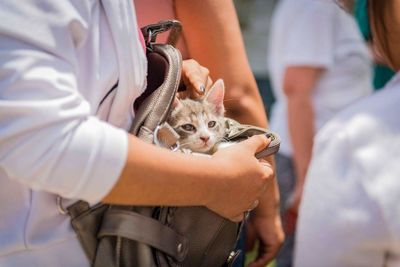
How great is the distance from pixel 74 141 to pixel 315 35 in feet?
6.22

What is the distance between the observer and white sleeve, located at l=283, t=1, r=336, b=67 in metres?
2.51

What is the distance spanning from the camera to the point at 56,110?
77 cm

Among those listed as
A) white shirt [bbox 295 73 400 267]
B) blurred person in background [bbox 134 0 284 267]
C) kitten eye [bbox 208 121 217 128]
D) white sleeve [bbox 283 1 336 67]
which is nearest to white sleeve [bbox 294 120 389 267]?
white shirt [bbox 295 73 400 267]

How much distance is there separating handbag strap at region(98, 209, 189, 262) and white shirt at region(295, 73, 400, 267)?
1.38ft

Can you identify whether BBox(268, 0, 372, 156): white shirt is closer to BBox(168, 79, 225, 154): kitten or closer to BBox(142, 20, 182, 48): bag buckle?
BBox(168, 79, 225, 154): kitten

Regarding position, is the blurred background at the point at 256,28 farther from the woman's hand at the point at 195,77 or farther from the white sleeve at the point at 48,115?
the white sleeve at the point at 48,115

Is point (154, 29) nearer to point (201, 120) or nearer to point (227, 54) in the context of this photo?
point (227, 54)

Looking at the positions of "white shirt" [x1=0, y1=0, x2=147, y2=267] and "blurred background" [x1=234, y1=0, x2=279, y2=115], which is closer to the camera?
"white shirt" [x1=0, y1=0, x2=147, y2=267]

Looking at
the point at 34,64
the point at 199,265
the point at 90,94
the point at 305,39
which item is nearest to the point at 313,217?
the point at 199,265

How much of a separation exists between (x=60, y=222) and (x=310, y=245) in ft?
1.94

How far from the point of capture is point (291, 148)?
2.69 metres

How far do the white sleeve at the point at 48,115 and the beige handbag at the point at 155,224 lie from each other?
123 mm

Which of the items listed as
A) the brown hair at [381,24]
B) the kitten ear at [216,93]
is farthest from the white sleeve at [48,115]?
the brown hair at [381,24]

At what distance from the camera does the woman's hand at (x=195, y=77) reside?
122 centimetres
